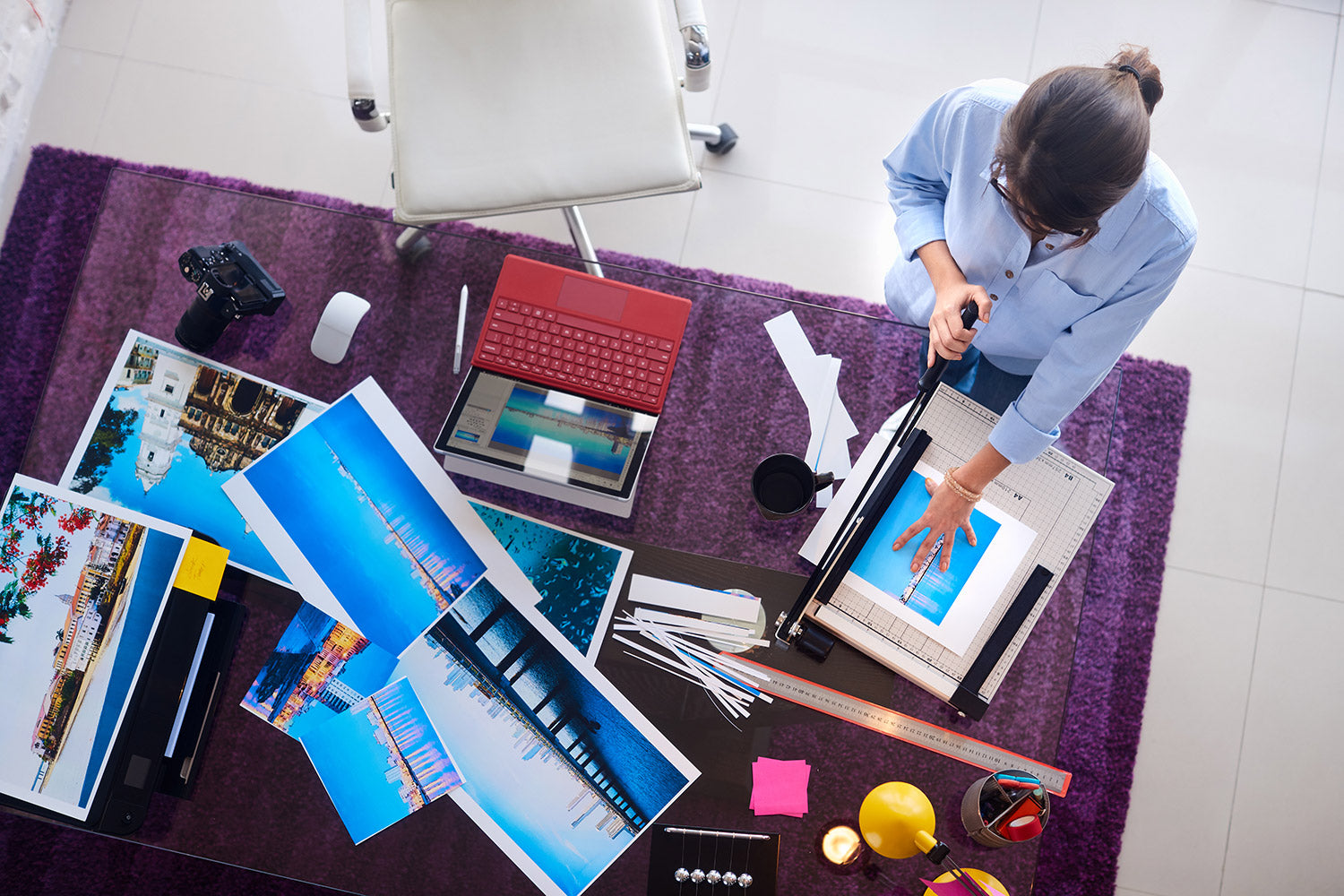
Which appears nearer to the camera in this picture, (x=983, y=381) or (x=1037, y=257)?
(x=1037, y=257)

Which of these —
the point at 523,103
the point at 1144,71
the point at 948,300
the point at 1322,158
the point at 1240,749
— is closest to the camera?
the point at 1144,71

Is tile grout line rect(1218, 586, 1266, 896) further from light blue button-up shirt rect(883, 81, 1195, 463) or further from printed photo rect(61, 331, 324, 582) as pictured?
printed photo rect(61, 331, 324, 582)

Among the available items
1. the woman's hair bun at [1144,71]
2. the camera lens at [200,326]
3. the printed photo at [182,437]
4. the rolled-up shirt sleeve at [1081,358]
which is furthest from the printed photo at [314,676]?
the woman's hair bun at [1144,71]

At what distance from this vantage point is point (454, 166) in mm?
1411

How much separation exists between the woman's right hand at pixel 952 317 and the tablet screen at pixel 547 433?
16.5 inches

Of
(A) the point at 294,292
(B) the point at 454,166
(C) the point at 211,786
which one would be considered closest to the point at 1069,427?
(B) the point at 454,166

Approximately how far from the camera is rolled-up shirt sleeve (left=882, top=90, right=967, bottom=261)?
1.11 meters

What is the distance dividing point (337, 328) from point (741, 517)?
0.69 m

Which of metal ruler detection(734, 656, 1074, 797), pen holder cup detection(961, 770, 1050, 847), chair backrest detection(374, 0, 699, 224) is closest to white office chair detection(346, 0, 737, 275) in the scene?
chair backrest detection(374, 0, 699, 224)

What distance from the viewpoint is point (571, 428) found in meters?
1.19

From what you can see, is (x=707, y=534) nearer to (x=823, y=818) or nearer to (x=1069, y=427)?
(x=823, y=818)

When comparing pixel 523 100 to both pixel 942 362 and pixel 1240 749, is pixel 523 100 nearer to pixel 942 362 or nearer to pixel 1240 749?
pixel 942 362

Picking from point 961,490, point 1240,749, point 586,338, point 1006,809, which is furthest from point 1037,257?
point 1240,749

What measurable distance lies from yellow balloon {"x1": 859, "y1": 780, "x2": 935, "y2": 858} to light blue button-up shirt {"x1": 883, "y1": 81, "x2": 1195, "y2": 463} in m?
0.50
